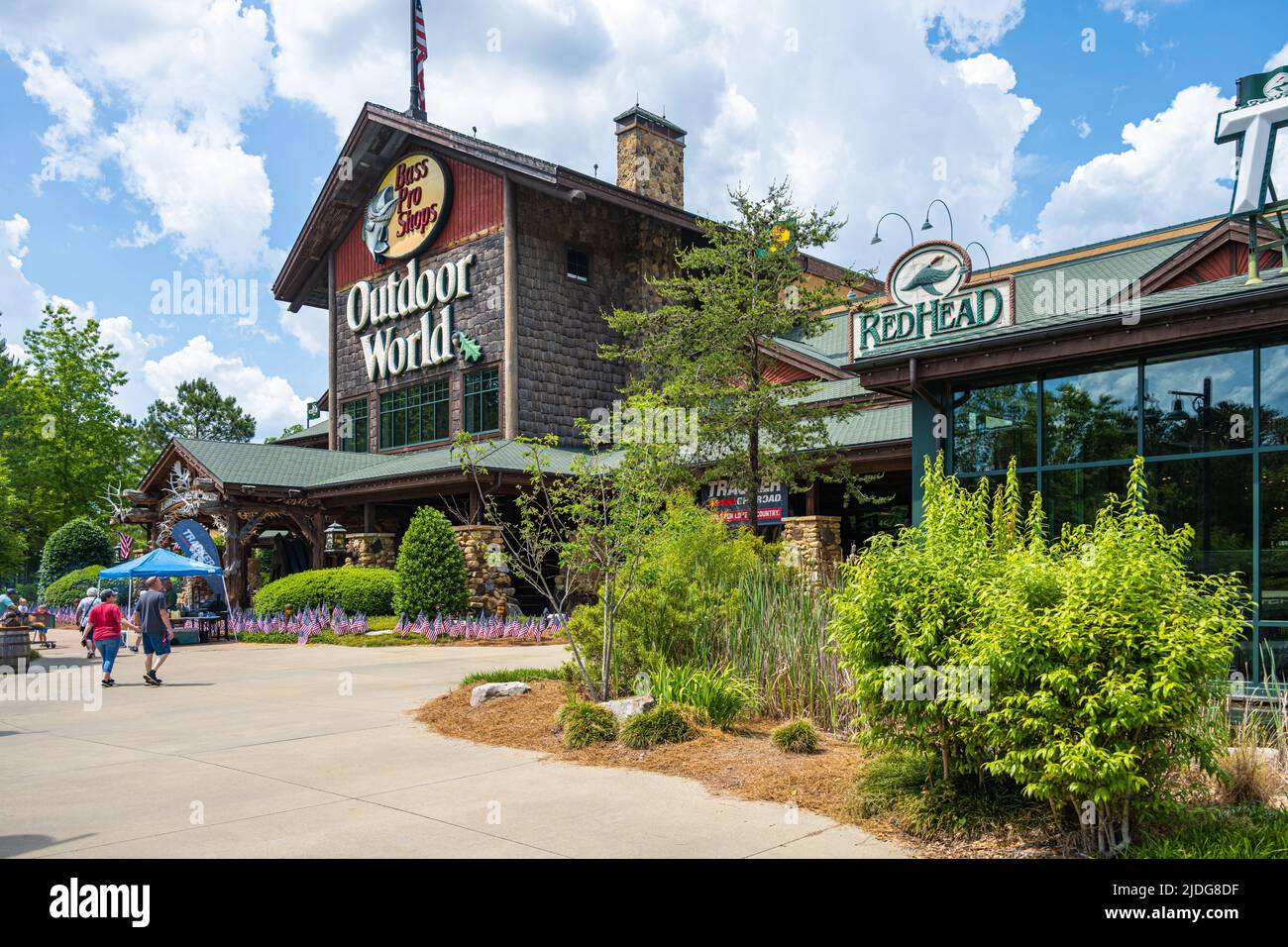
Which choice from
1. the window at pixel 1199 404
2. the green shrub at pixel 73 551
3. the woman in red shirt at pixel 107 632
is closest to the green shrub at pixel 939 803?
the window at pixel 1199 404

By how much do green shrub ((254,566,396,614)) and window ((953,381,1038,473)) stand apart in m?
14.8

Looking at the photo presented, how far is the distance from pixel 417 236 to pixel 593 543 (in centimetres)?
2026

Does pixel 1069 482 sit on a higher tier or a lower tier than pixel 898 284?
lower

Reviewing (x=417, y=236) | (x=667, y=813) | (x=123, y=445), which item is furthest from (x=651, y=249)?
(x=123, y=445)

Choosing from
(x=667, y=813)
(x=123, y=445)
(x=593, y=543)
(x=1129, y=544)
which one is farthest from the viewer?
(x=123, y=445)

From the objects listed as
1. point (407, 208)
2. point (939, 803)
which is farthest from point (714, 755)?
point (407, 208)

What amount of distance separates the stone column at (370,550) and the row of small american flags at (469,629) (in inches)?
188

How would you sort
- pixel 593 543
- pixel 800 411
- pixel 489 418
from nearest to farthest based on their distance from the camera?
pixel 593 543
pixel 800 411
pixel 489 418

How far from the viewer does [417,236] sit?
28.5m

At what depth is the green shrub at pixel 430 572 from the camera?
69.3ft

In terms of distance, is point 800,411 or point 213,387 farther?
point 213,387

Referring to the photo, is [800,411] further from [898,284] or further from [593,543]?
[593,543]

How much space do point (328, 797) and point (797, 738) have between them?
145 inches

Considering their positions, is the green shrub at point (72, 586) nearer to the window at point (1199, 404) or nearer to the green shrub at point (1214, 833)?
the window at point (1199, 404)
